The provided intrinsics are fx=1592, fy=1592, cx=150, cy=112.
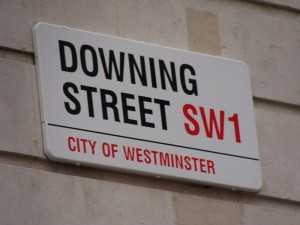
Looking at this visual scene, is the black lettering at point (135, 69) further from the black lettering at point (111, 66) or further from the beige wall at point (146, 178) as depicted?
the beige wall at point (146, 178)

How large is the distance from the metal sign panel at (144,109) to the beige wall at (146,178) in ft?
0.24

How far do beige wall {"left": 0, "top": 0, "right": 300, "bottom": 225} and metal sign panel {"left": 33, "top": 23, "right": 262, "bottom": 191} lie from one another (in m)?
0.07

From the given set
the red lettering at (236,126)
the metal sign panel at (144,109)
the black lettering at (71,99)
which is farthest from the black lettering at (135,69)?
the red lettering at (236,126)

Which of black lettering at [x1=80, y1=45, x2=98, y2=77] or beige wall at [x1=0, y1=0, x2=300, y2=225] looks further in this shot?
black lettering at [x1=80, y1=45, x2=98, y2=77]

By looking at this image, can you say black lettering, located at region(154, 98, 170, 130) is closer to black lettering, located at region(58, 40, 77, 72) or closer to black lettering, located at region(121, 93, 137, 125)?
black lettering, located at region(121, 93, 137, 125)

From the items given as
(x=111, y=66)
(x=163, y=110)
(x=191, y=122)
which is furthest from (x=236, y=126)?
(x=111, y=66)

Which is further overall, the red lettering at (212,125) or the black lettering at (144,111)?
the red lettering at (212,125)

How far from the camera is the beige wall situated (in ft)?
26.0

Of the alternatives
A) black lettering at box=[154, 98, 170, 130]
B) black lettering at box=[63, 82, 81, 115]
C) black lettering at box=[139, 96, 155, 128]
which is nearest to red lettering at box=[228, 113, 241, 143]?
black lettering at box=[154, 98, 170, 130]

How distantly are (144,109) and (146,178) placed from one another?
0.36 m

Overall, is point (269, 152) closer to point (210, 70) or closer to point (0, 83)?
point (210, 70)

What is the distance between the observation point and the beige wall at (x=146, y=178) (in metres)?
7.93

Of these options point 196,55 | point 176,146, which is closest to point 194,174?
point 176,146

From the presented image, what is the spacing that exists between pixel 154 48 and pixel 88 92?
20.9 inches
